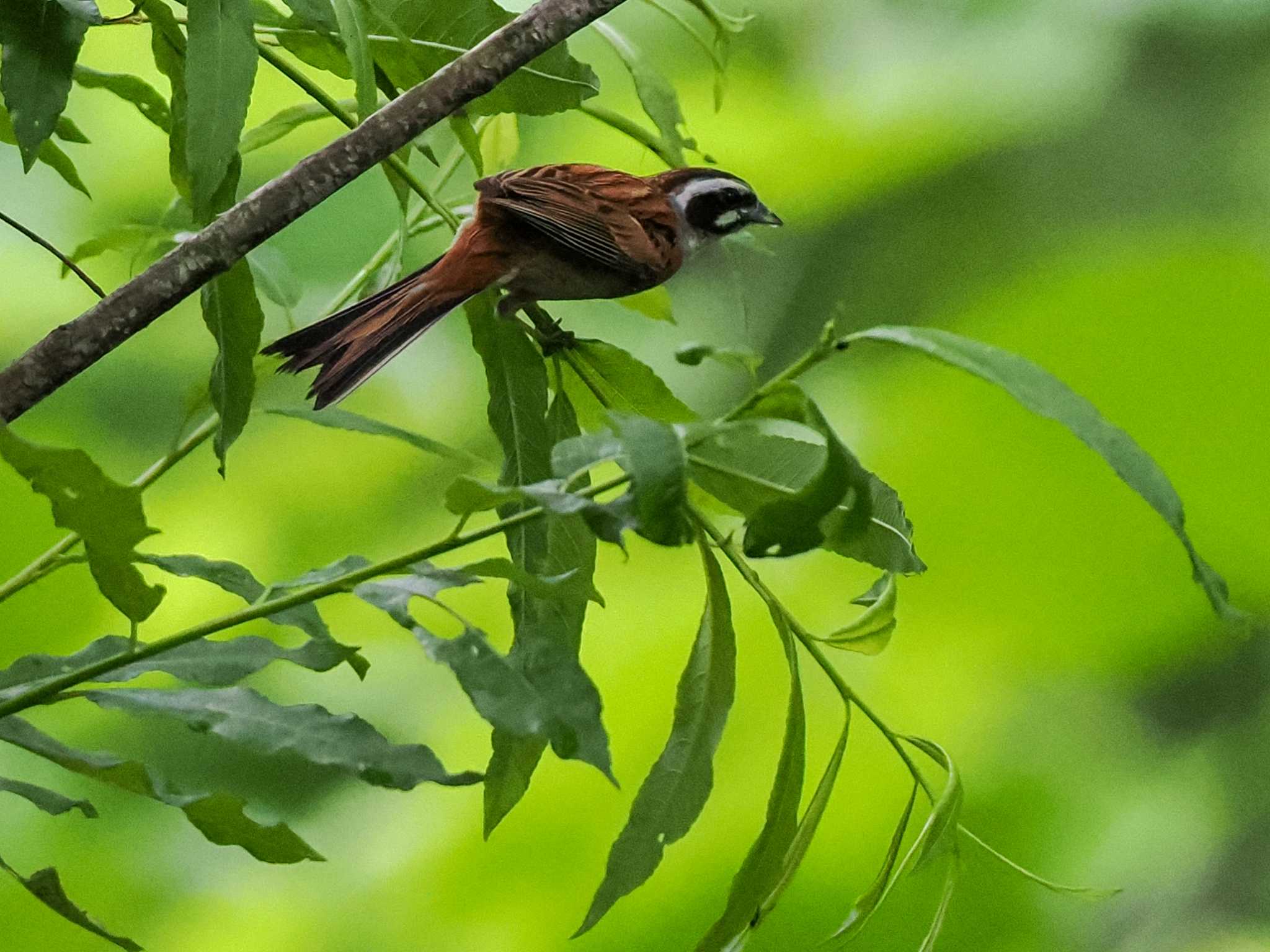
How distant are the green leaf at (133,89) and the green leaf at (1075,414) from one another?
34 centimetres

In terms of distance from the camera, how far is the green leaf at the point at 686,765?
0.49 m

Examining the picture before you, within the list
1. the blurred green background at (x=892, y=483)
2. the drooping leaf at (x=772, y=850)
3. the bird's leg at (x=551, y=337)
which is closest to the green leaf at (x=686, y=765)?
the drooping leaf at (x=772, y=850)

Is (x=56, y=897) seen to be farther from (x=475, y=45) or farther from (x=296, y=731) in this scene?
(x=475, y=45)

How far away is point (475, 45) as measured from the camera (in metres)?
0.53

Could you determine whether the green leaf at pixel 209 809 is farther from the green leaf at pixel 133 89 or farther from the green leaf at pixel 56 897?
the green leaf at pixel 133 89

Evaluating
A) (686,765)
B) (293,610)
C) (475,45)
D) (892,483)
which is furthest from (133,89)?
(892,483)

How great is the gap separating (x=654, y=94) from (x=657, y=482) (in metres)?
0.36

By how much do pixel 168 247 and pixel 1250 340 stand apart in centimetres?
99

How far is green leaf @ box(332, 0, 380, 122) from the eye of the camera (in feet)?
1.41

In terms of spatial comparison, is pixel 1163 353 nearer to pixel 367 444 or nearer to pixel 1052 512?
pixel 1052 512

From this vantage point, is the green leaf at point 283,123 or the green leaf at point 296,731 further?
the green leaf at point 283,123

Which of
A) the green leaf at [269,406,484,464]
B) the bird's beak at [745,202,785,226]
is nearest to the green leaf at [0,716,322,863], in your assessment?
the green leaf at [269,406,484,464]

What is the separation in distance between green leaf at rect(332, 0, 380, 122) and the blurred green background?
2.23ft

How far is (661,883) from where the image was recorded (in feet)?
3.67
